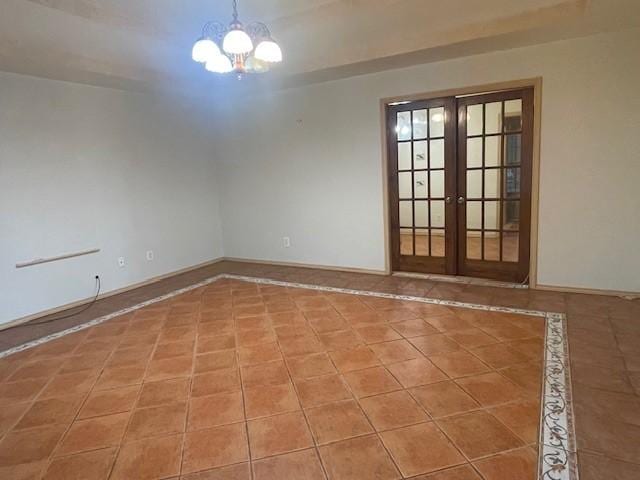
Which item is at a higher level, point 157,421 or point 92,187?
point 92,187

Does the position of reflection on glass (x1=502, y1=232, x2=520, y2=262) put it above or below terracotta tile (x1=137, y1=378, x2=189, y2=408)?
above

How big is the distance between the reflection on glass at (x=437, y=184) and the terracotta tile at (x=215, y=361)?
2.89 m

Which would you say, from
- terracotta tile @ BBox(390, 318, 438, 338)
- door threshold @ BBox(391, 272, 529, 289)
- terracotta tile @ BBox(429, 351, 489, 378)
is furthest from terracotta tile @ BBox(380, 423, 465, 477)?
door threshold @ BBox(391, 272, 529, 289)

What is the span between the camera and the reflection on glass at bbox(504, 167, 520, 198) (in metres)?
4.20

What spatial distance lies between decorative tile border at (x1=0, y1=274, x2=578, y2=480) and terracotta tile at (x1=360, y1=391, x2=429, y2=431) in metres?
0.58

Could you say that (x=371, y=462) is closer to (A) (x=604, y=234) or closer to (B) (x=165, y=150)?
(A) (x=604, y=234)

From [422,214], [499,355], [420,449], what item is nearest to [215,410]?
[420,449]

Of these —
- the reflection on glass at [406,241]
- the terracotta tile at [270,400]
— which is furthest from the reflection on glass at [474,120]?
the terracotta tile at [270,400]

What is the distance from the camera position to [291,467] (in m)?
1.83

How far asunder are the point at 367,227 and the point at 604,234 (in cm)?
244

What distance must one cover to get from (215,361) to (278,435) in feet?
Result: 3.37

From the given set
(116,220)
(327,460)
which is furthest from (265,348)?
(116,220)

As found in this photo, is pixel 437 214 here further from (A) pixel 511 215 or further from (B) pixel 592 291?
(B) pixel 592 291

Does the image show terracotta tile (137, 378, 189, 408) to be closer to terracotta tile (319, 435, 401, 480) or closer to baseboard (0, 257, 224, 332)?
terracotta tile (319, 435, 401, 480)
